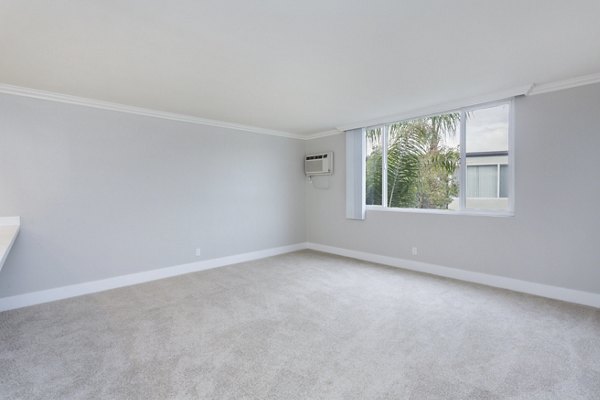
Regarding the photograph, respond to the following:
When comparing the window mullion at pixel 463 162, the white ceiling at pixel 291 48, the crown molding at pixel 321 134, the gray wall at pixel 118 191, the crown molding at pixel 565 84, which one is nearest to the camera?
the white ceiling at pixel 291 48

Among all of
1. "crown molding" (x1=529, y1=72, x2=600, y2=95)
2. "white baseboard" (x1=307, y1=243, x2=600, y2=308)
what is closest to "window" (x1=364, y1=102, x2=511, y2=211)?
"crown molding" (x1=529, y1=72, x2=600, y2=95)

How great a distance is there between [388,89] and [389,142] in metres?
1.68

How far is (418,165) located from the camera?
4.65m

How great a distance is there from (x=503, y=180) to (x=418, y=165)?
3.83 feet

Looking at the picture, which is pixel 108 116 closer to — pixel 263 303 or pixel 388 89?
pixel 263 303

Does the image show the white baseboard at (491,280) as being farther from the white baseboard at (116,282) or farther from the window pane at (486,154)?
the white baseboard at (116,282)

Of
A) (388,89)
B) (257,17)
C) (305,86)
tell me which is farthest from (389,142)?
(257,17)

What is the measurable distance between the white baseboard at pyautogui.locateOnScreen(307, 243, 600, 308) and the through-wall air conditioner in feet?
5.04

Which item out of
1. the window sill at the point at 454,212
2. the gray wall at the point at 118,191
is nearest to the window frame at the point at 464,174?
the window sill at the point at 454,212

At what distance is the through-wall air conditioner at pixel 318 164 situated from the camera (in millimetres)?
5664

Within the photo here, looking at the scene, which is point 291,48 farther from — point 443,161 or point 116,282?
point 116,282

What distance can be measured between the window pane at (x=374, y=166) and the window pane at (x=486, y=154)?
138cm

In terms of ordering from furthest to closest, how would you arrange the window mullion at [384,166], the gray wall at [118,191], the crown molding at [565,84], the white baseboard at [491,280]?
the window mullion at [384,166] < the gray wall at [118,191] < the white baseboard at [491,280] < the crown molding at [565,84]

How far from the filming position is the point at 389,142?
500cm
